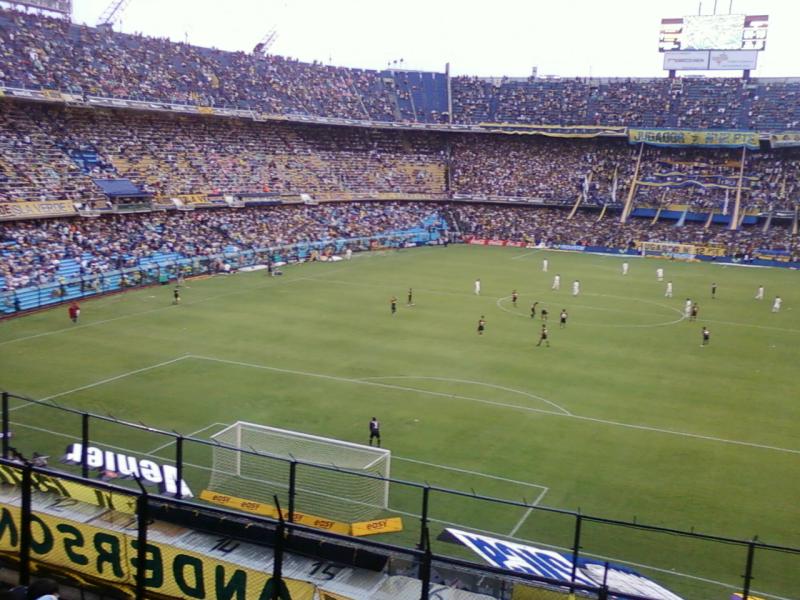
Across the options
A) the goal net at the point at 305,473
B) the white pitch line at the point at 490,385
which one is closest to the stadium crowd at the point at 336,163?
the white pitch line at the point at 490,385

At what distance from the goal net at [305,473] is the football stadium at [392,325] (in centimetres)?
8

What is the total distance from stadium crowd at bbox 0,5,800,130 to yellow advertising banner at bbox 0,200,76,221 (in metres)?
9.78

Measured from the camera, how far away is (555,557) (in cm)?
1380

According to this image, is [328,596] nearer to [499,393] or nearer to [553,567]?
[553,567]

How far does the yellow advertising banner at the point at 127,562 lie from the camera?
333 inches

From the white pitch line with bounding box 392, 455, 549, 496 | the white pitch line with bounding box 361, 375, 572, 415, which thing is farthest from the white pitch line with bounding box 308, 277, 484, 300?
the white pitch line with bounding box 392, 455, 549, 496

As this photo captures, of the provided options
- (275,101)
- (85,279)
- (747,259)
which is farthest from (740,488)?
(275,101)

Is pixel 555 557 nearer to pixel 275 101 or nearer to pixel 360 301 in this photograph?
pixel 360 301

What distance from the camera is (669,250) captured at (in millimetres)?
71000

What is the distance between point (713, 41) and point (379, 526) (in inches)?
3150

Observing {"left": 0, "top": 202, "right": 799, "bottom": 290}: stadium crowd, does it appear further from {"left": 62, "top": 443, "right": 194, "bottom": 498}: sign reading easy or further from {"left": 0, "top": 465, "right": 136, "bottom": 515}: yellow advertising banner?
{"left": 0, "top": 465, "right": 136, "bottom": 515}: yellow advertising banner

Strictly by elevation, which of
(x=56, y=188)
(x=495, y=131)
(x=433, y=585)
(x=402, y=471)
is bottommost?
(x=402, y=471)

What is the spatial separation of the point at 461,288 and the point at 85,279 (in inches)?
932

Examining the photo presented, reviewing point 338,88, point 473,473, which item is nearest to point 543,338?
point 473,473
